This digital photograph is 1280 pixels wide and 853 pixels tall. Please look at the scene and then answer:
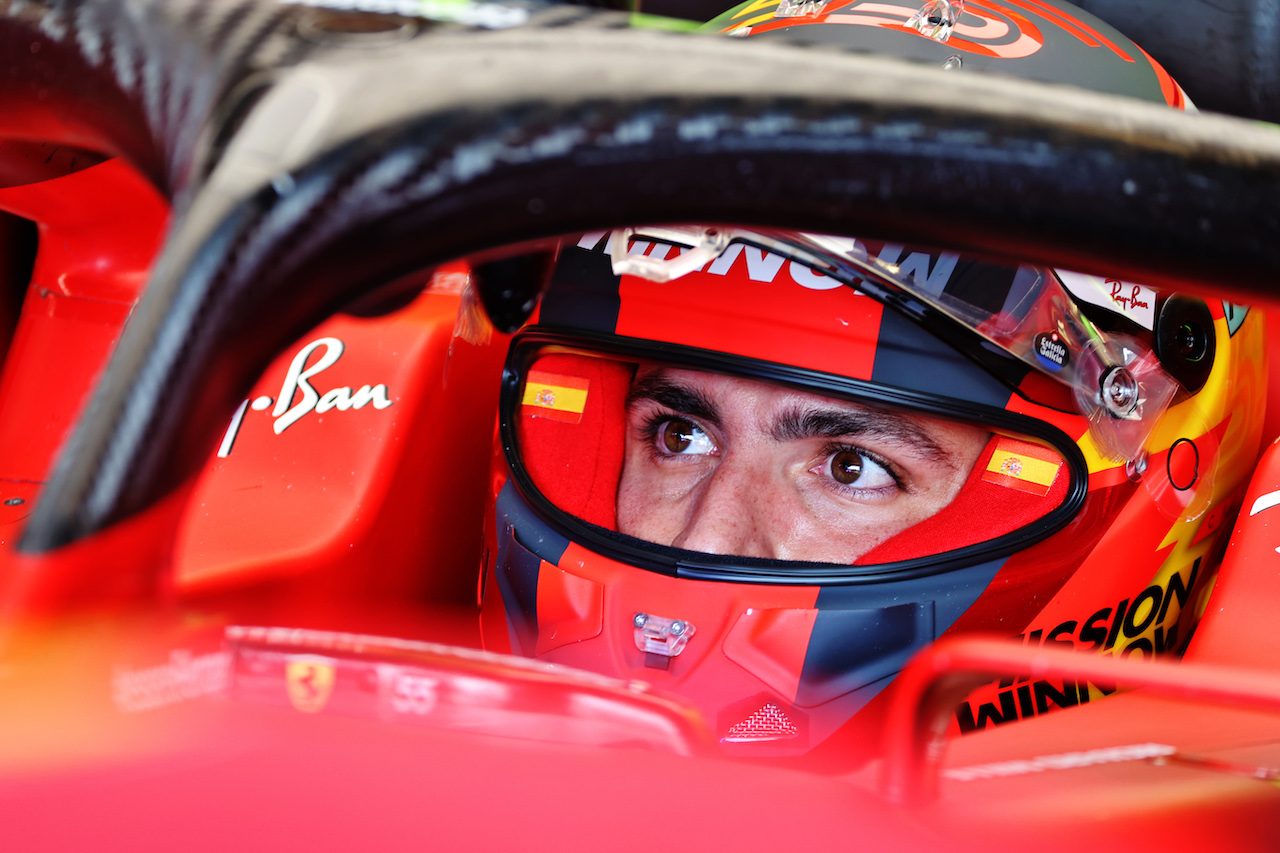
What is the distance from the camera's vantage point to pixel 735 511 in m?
1.11

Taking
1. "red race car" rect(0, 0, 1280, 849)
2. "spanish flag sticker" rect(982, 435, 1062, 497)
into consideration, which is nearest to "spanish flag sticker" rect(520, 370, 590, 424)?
"spanish flag sticker" rect(982, 435, 1062, 497)

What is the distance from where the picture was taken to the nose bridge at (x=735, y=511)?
1087mm

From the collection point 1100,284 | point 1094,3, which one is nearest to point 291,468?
point 1100,284

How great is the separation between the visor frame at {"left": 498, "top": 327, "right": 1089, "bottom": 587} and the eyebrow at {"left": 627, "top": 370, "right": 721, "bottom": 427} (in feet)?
0.24

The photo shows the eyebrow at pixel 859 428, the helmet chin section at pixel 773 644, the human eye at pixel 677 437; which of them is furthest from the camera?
the human eye at pixel 677 437

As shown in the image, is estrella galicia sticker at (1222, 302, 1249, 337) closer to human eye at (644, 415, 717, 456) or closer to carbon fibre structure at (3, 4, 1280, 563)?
human eye at (644, 415, 717, 456)

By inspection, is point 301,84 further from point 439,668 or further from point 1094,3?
point 1094,3

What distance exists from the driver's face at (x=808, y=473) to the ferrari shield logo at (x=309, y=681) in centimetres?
69

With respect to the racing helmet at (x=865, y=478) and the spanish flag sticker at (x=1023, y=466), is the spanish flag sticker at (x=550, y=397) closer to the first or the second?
the racing helmet at (x=865, y=478)

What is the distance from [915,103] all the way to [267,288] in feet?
0.68

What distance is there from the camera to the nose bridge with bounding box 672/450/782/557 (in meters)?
1.09

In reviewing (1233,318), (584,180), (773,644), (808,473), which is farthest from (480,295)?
(1233,318)

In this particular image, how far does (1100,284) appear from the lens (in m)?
1.04

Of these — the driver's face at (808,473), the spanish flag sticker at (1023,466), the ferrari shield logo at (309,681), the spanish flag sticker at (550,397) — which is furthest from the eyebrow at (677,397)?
the ferrari shield logo at (309,681)
